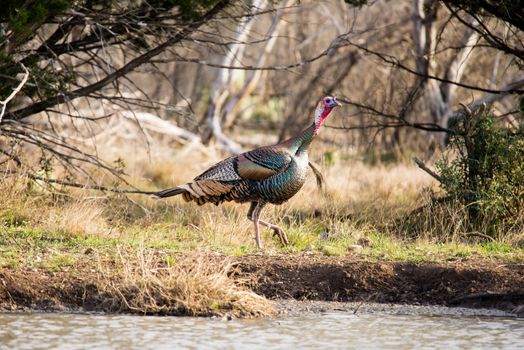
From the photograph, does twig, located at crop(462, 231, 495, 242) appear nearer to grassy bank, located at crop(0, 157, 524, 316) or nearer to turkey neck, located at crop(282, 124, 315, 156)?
grassy bank, located at crop(0, 157, 524, 316)

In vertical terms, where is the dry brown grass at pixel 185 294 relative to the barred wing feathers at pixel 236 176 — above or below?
below

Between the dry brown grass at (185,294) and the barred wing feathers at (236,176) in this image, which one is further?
the barred wing feathers at (236,176)

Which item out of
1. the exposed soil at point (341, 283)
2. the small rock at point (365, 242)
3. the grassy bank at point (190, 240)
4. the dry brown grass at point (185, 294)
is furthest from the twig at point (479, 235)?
the dry brown grass at point (185, 294)

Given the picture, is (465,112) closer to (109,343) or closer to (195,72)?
(109,343)

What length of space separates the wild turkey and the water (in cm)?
185

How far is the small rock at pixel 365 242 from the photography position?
10157 mm

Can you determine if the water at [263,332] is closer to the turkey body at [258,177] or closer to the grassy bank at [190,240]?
the grassy bank at [190,240]

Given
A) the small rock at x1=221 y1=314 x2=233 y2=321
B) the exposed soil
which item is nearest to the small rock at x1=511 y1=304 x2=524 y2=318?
the exposed soil

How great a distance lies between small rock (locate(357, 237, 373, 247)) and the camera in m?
10.2

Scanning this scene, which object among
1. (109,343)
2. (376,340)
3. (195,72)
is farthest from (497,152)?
(195,72)

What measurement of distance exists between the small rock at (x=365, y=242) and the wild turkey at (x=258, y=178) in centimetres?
95

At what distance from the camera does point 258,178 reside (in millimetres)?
9547

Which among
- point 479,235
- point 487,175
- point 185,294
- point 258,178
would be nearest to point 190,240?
point 258,178

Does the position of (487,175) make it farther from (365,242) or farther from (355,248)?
(355,248)
